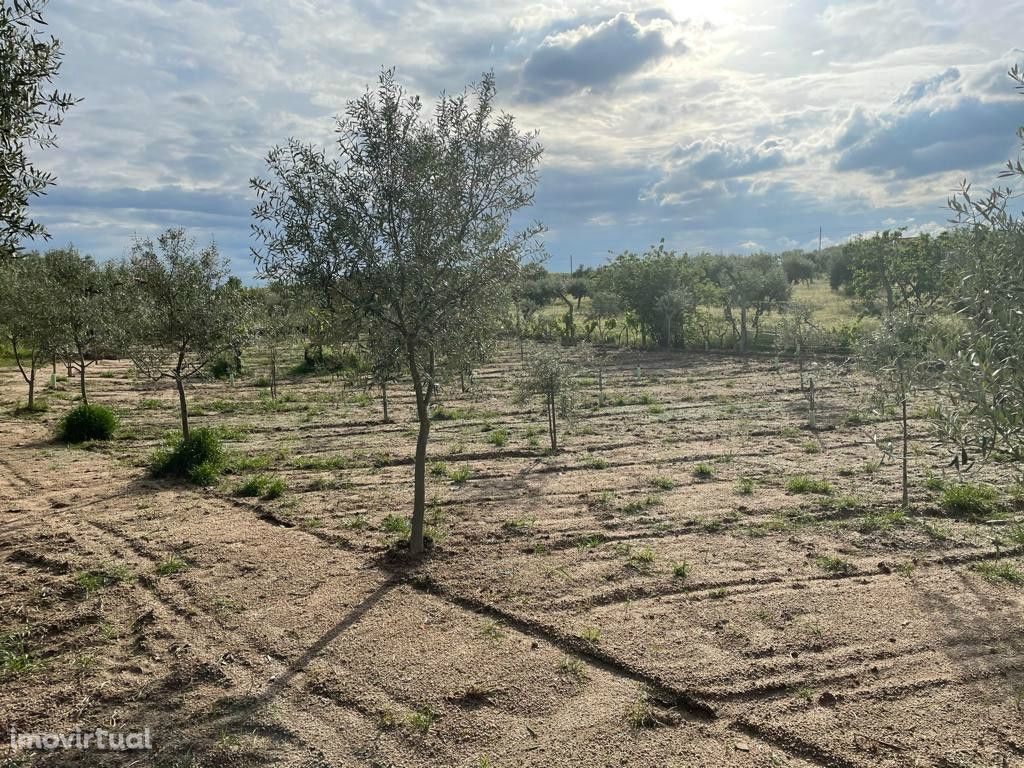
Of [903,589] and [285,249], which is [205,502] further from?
[903,589]

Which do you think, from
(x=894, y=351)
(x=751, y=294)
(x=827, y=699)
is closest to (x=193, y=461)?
(x=827, y=699)

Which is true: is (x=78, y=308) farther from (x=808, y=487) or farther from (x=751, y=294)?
(x=751, y=294)

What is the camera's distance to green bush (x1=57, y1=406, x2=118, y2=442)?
19.6 meters

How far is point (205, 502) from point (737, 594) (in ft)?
33.6

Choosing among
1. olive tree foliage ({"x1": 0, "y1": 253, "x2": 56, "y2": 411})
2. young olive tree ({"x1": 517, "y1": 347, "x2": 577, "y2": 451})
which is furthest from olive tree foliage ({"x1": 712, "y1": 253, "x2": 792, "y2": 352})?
olive tree foliage ({"x1": 0, "y1": 253, "x2": 56, "y2": 411})

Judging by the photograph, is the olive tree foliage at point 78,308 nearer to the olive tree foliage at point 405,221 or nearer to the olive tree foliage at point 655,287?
the olive tree foliage at point 405,221

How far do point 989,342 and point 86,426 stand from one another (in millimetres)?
21545

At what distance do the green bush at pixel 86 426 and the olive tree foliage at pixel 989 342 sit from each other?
2104cm

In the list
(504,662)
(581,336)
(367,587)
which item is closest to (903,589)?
(504,662)

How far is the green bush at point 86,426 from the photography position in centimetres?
1956

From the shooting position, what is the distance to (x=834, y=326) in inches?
1571

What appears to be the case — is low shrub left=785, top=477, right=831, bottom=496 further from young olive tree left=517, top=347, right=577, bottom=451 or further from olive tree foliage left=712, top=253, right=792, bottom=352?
olive tree foliage left=712, top=253, right=792, bottom=352

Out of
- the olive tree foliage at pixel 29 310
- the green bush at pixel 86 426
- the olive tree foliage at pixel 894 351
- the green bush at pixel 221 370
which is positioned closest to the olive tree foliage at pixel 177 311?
the green bush at pixel 86 426

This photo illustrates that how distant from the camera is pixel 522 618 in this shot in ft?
27.2
